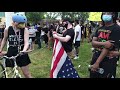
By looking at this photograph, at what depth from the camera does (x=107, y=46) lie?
3.66 m

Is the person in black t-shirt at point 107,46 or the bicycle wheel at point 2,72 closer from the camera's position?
the person in black t-shirt at point 107,46

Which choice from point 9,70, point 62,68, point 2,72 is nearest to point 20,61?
point 9,70

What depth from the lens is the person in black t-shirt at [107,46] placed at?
3689 mm

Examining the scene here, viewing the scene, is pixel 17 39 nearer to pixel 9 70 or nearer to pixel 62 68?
pixel 9 70

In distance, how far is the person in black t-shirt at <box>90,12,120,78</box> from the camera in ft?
12.1

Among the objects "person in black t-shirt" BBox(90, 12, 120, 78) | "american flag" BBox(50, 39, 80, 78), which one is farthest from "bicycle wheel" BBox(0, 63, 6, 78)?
"person in black t-shirt" BBox(90, 12, 120, 78)

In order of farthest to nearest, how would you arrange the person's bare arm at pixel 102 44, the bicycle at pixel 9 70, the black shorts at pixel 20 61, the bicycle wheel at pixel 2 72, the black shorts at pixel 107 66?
the black shorts at pixel 20 61, the bicycle wheel at pixel 2 72, the bicycle at pixel 9 70, the black shorts at pixel 107 66, the person's bare arm at pixel 102 44

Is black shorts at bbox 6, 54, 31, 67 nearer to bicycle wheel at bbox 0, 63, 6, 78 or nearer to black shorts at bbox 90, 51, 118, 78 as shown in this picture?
bicycle wheel at bbox 0, 63, 6, 78

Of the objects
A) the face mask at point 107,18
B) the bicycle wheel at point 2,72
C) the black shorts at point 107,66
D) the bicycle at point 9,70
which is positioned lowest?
the bicycle wheel at point 2,72

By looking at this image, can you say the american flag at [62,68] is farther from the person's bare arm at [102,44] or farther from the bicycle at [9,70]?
the person's bare arm at [102,44]

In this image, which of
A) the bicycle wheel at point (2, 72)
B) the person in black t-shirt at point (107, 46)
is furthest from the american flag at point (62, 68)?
the bicycle wheel at point (2, 72)
